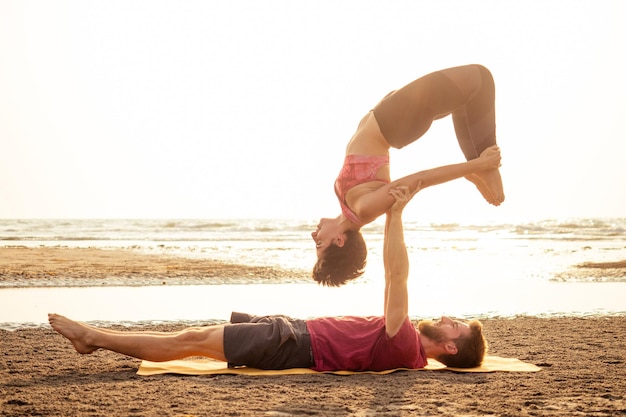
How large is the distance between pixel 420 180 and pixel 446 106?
2.34 ft

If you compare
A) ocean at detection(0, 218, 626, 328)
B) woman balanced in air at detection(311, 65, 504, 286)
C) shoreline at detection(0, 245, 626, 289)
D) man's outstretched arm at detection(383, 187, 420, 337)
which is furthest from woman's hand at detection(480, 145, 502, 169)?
shoreline at detection(0, 245, 626, 289)

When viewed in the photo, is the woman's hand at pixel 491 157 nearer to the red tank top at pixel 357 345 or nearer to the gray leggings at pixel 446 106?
the gray leggings at pixel 446 106

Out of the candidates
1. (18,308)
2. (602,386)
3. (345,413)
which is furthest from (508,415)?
(18,308)

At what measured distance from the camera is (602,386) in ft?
15.7

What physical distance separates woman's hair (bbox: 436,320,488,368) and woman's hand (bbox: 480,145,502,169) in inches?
47.8

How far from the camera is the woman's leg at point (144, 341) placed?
509 centimetres

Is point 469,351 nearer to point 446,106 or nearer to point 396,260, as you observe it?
point 396,260

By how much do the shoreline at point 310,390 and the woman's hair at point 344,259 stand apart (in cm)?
87

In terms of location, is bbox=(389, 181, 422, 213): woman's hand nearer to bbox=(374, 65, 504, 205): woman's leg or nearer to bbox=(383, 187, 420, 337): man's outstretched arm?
bbox=(383, 187, 420, 337): man's outstretched arm

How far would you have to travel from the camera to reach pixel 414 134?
552cm

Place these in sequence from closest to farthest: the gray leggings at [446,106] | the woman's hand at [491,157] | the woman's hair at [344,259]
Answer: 1. the woman's hand at [491,157]
2. the gray leggings at [446,106]
3. the woman's hair at [344,259]

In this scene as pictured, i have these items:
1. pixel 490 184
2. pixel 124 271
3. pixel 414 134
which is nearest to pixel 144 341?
pixel 414 134

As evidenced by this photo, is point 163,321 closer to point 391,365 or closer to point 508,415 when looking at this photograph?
point 391,365

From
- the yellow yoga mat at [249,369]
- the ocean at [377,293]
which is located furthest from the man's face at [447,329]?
the ocean at [377,293]
